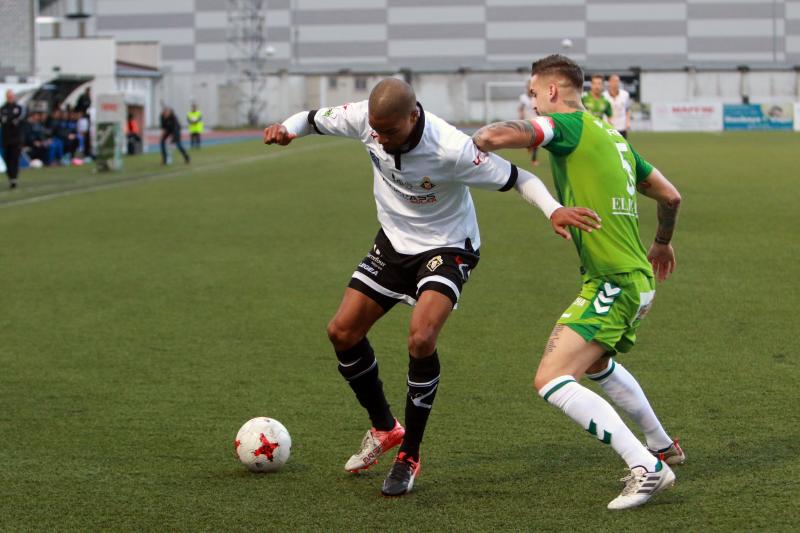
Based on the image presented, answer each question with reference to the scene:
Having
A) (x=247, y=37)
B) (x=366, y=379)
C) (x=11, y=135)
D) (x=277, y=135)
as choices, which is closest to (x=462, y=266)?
(x=366, y=379)

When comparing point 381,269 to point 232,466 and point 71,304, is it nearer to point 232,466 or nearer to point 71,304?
point 232,466

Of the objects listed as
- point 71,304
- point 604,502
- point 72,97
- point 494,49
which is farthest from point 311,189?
point 494,49

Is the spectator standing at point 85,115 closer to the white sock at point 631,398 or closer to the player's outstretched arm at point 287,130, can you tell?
the player's outstretched arm at point 287,130

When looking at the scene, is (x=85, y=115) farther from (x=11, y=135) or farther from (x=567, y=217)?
(x=567, y=217)

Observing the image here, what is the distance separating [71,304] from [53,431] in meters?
4.68

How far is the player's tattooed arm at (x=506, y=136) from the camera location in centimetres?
503

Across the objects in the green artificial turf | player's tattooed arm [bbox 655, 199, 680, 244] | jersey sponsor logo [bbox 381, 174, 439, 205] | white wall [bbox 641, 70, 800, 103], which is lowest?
the green artificial turf

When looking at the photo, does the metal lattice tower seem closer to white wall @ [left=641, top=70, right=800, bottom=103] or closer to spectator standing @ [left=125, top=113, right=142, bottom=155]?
white wall @ [left=641, top=70, right=800, bottom=103]

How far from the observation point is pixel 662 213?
19.3 ft

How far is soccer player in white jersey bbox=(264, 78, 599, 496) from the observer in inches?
218

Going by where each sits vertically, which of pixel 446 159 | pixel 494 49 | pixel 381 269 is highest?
pixel 494 49

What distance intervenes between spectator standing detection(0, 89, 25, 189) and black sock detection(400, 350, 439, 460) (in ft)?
69.1

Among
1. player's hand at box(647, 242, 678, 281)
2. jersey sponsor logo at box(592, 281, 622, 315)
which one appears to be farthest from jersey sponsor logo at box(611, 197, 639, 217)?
player's hand at box(647, 242, 678, 281)

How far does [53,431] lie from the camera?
668cm
